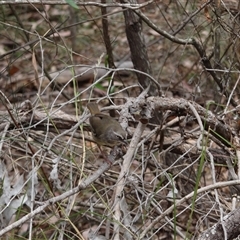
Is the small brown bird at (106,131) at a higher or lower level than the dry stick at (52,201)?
higher

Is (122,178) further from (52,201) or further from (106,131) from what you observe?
(52,201)

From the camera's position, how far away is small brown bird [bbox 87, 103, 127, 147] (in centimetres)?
247

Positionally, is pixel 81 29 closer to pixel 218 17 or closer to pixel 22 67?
pixel 22 67

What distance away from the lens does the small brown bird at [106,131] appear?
8.10 ft

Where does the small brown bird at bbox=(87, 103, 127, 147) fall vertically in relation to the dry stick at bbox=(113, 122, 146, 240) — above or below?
above

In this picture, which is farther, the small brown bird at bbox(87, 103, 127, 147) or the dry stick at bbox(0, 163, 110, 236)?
the small brown bird at bbox(87, 103, 127, 147)

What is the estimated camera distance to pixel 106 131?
249 cm

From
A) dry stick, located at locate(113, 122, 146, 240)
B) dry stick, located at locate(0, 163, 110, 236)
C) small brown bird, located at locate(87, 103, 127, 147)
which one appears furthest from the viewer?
small brown bird, located at locate(87, 103, 127, 147)

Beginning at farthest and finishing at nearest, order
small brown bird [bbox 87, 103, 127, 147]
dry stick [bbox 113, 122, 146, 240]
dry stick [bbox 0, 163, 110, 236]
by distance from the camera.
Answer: small brown bird [bbox 87, 103, 127, 147]
dry stick [bbox 113, 122, 146, 240]
dry stick [bbox 0, 163, 110, 236]

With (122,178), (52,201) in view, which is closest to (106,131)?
(122,178)

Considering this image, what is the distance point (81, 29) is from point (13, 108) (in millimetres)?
3356

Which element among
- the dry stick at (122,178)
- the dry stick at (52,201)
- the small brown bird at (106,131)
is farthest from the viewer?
the small brown bird at (106,131)

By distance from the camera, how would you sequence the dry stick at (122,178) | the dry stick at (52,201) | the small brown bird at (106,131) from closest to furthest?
the dry stick at (52,201) < the dry stick at (122,178) < the small brown bird at (106,131)

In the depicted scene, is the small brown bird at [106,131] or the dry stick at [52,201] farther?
the small brown bird at [106,131]
